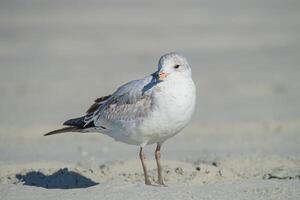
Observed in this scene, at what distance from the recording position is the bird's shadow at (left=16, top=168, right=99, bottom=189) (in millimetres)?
8789

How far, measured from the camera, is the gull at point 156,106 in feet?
26.0

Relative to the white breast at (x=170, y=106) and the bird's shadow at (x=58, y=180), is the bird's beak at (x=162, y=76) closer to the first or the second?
the white breast at (x=170, y=106)

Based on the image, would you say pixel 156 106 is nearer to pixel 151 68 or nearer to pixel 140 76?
pixel 140 76

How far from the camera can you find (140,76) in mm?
18188

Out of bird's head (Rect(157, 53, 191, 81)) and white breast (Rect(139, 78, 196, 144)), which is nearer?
white breast (Rect(139, 78, 196, 144))

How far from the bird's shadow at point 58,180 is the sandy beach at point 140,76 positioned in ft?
0.04

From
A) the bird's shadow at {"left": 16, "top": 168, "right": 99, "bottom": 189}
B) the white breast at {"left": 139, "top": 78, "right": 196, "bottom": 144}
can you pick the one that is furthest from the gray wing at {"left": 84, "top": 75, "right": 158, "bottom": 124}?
the bird's shadow at {"left": 16, "top": 168, "right": 99, "bottom": 189}

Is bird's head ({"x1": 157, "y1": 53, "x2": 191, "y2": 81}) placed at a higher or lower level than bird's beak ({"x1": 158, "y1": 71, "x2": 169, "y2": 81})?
higher

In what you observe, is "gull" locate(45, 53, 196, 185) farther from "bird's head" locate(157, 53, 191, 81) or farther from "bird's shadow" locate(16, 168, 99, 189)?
"bird's shadow" locate(16, 168, 99, 189)

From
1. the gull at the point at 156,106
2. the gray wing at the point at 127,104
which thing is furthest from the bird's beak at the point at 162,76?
the gray wing at the point at 127,104

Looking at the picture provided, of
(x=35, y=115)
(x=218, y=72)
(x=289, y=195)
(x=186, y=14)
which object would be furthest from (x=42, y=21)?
(x=289, y=195)

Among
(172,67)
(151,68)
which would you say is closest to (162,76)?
(172,67)

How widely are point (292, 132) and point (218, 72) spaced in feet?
20.6

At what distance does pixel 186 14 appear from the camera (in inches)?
1398
